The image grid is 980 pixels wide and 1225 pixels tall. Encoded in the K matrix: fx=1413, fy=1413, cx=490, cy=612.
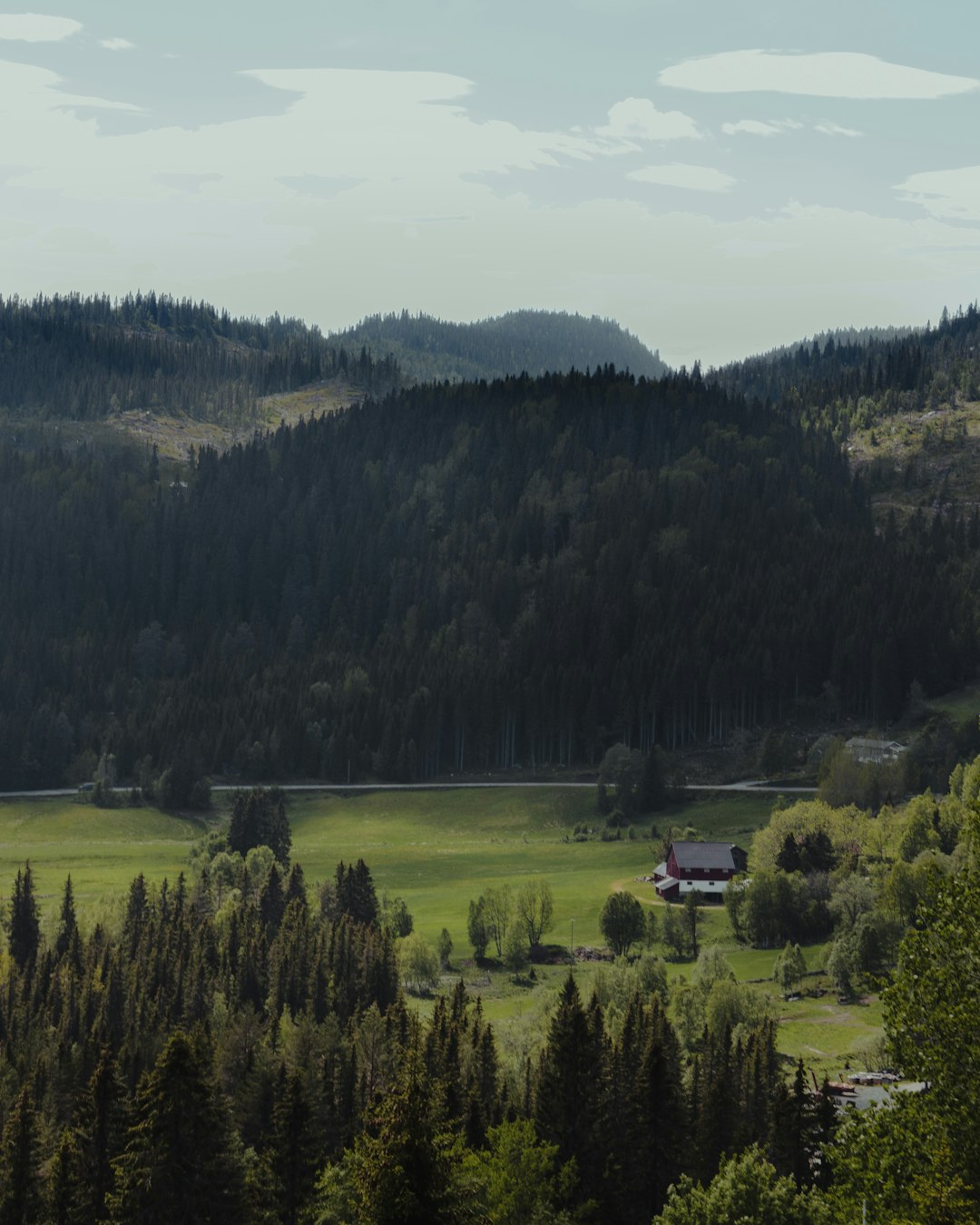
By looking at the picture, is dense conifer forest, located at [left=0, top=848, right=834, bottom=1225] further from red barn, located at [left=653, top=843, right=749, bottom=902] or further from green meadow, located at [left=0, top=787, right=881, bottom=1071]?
red barn, located at [left=653, top=843, right=749, bottom=902]

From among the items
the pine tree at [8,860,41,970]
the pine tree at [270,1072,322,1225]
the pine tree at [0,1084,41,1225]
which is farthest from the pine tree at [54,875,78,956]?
the pine tree at [270,1072,322,1225]

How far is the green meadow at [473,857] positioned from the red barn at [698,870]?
88.8 inches

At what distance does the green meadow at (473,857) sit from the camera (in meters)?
99.2

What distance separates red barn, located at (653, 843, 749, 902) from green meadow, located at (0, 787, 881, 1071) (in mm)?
2255

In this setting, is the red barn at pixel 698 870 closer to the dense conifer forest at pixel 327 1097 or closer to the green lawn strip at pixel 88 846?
the dense conifer forest at pixel 327 1097

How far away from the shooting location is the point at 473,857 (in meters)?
160

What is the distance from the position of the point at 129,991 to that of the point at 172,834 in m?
91.8

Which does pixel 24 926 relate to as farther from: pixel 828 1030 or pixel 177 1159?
pixel 177 1159

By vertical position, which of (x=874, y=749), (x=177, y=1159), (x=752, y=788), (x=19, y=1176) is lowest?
(x=19, y=1176)

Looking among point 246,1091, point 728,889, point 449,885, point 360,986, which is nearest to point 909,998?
point 246,1091

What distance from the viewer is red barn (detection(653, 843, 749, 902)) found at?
133 meters

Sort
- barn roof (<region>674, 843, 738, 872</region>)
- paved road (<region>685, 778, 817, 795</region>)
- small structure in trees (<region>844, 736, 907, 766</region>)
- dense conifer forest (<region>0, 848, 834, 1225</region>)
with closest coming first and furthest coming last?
dense conifer forest (<region>0, 848, 834, 1225</region>)
barn roof (<region>674, 843, 738, 872</region>)
small structure in trees (<region>844, 736, 907, 766</region>)
paved road (<region>685, 778, 817, 795</region>)

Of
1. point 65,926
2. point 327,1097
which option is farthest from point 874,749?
point 327,1097

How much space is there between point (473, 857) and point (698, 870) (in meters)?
33.4
